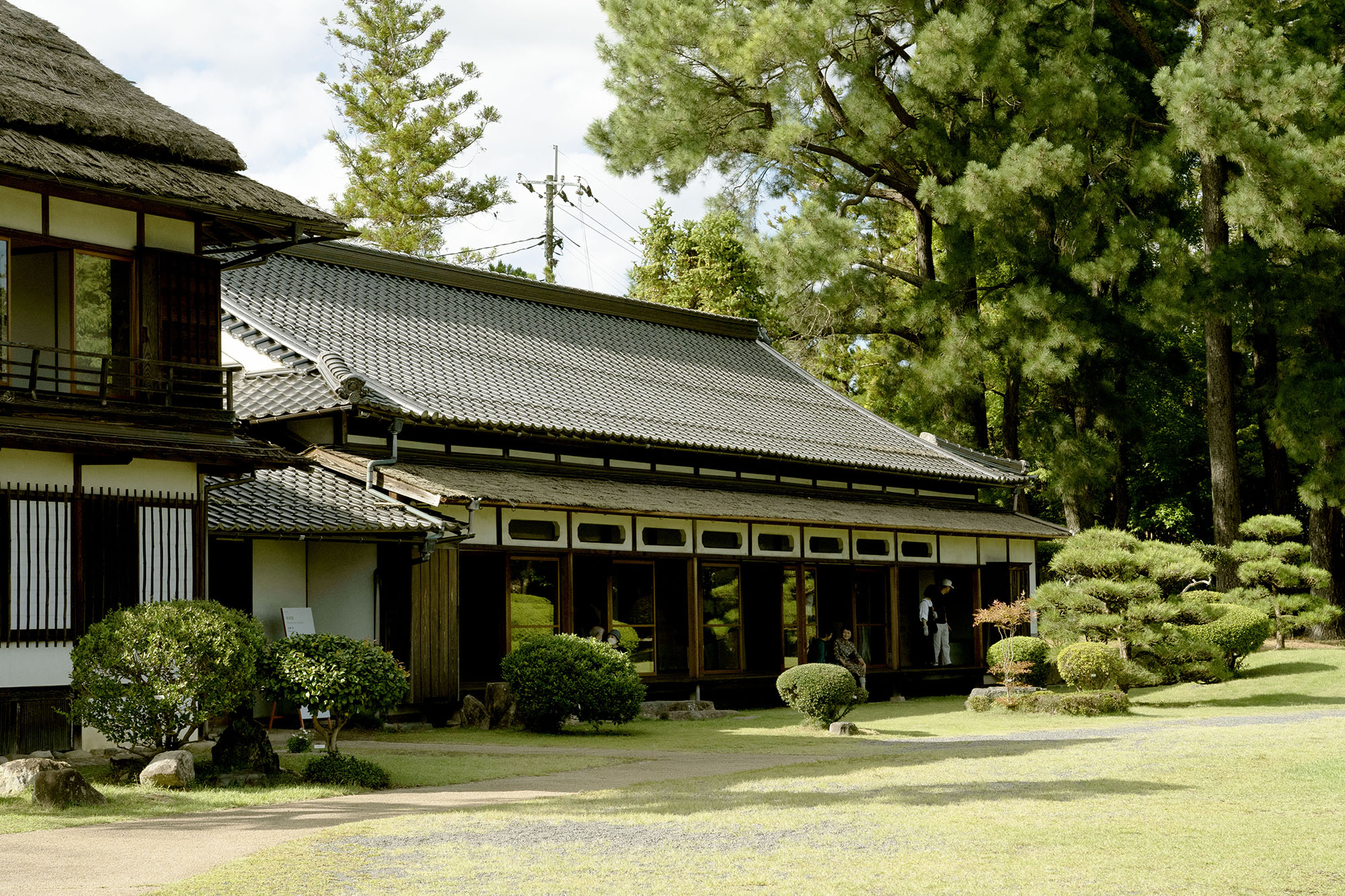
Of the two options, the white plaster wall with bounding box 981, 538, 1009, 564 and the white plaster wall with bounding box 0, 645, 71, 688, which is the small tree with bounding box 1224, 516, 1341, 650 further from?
the white plaster wall with bounding box 0, 645, 71, 688

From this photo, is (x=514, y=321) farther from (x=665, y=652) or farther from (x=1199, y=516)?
(x=1199, y=516)

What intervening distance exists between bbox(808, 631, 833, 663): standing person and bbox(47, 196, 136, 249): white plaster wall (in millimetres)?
13622

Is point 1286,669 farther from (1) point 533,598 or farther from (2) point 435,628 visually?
(2) point 435,628

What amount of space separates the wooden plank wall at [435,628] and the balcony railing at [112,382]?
4.15 metres

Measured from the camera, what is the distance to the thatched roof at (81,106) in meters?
12.7

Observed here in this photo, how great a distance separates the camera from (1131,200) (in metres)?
30.4

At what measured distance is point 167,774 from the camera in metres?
11.0

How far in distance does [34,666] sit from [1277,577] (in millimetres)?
21581

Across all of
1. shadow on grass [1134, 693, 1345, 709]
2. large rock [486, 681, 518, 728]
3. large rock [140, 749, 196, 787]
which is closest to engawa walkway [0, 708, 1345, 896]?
large rock [140, 749, 196, 787]

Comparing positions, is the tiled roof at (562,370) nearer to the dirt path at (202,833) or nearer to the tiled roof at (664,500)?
the tiled roof at (664,500)

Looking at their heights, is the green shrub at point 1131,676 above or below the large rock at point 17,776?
below

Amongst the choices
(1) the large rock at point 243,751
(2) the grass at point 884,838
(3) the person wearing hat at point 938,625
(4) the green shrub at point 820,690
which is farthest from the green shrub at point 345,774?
(3) the person wearing hat at point 938,625

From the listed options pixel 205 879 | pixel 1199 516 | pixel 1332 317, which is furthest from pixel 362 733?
pixel 1199 516

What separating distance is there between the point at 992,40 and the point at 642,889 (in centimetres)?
2520
